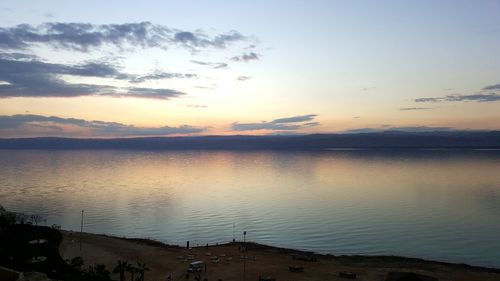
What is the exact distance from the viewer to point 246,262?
5175cm

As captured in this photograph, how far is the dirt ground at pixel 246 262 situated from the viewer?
1845 inches

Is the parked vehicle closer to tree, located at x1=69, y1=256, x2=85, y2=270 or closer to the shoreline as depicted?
tree, located at x1=69, y1=256, x2=85, y2=270

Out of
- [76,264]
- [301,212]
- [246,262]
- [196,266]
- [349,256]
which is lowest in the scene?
[349,256]

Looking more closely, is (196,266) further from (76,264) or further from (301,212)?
(301,212)

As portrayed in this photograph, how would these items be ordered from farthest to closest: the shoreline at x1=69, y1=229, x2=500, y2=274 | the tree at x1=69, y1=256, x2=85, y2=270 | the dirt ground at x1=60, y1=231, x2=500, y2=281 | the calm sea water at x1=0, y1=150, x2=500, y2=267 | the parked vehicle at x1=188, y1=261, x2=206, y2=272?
the calm sea water at x1=0, y1=150, x2=500, y2=267, the shoreline at x1=69, y1=229, x2=500, y2=274, the parked vehicle at x1=188, y1=261, x2=206, y2=272, the dirt ground at x1=60, y1=231, x2=500, y2=281, the tree at x1=69, y1=256, x2=85, y2=270

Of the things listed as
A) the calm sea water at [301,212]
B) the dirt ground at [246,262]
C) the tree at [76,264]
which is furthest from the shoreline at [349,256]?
the tree at [76,264]

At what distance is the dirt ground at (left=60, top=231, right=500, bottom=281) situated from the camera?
154ft

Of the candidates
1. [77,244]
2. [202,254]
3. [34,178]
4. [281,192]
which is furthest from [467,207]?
[34,178]

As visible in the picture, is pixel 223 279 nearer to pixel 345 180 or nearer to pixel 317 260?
pixel 317 260

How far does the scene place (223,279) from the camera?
1797 inches

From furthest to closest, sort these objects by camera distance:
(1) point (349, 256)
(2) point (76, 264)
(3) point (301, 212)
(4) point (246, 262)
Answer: (3) point (301, 212)
(1) point (349, 256)
(4) point (246, 262)
(2) point (76, 264)

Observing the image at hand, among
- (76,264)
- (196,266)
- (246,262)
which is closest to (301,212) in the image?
(246,262)

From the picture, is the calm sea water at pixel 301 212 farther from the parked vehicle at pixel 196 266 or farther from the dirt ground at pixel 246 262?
the parked vehicle at pixel 196 266

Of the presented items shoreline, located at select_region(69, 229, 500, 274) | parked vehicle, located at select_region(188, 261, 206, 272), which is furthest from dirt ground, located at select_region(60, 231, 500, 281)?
parked vehicle, located at select_region(188, 261, 206, 272)
